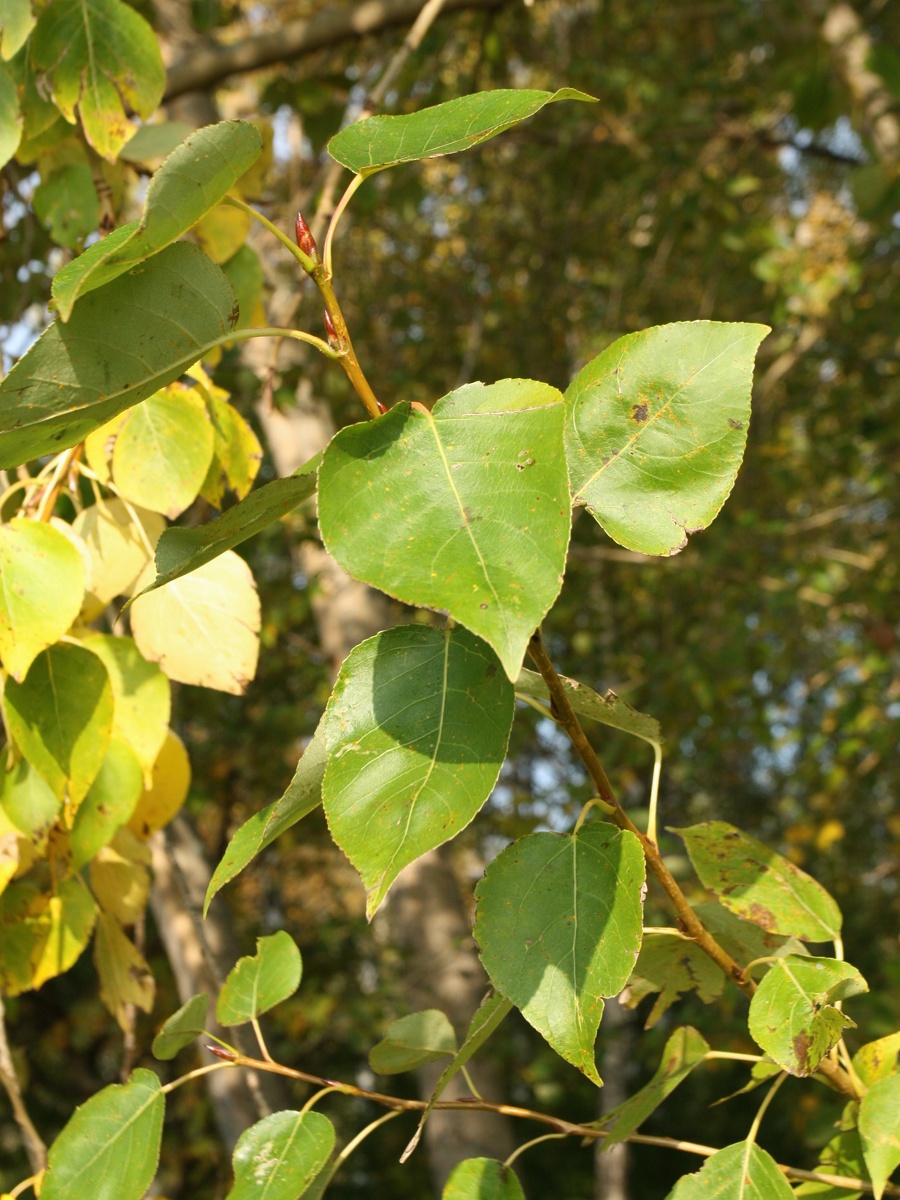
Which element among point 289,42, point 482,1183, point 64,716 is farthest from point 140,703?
point 289,42

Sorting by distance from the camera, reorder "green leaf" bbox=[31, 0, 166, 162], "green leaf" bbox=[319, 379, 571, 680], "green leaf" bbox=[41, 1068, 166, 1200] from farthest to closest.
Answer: "green leaf" bbox=[31, 0, 166, 162], "green leaf" bbox=[41, 1068, 166, 1200], "green leaf" bbox=[319, 379, 571, 680]

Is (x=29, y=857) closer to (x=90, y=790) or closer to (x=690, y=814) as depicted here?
(x=90, y=790)

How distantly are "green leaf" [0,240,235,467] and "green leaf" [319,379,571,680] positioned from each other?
0.10 metres

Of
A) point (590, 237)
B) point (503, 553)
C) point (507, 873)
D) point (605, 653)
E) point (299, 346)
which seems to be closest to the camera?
point (503, 553)

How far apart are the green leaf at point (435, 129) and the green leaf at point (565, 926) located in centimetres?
31

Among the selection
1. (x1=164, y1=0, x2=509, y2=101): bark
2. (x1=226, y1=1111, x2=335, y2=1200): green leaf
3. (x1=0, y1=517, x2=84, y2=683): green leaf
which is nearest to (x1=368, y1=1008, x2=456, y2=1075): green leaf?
(x1=226, y1=1111, x2=335, y2=1200): green leaf

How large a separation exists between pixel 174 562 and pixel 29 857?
16.3 inches

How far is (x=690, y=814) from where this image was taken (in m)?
5.33

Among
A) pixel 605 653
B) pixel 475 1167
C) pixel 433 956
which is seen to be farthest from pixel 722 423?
pixel 605 653

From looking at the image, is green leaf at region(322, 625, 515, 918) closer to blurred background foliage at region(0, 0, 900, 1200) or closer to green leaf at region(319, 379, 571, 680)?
green leaf at region(319, 379, 571, 680)

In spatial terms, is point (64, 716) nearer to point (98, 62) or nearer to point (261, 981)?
point (261, 981)

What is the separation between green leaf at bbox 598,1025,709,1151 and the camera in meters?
0.55

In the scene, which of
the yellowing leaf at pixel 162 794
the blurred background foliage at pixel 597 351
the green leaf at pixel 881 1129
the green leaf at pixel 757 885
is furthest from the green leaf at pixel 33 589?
the blurred background foliage at pixel 597 351

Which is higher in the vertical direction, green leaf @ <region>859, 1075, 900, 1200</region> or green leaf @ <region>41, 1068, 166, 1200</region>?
green leaf @ <region>41, 1068, 166, 1200</region>
